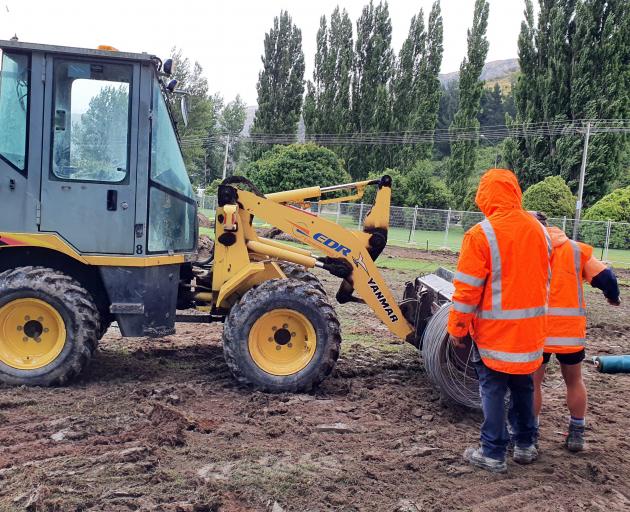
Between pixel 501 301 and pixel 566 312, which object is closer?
pixel 501 301

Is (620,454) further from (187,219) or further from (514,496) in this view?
(187,219)

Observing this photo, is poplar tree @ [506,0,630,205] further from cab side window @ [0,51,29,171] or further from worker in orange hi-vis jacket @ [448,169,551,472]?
cab side window @ [0,51,29,171]

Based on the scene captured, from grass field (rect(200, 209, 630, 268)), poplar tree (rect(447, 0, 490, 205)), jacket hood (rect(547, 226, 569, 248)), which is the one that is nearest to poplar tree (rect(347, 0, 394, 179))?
poplar tree (rect(447, 0, 490, 205))

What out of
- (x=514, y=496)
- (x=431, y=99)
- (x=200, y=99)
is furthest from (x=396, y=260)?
(x=200, y=99)

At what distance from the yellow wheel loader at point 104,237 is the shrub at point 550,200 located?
24.0 metres

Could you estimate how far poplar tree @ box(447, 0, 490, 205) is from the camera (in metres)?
40.9

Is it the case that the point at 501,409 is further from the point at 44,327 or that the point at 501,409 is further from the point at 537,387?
the point at 44,327

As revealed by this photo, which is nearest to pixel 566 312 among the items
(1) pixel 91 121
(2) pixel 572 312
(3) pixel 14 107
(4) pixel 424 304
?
(2) pixel 572 312

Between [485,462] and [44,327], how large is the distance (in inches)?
145

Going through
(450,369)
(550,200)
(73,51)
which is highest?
(73,51)

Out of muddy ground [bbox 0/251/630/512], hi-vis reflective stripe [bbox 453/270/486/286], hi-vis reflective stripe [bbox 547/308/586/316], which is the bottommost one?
muddy ground [bbox 0/251/630/512]

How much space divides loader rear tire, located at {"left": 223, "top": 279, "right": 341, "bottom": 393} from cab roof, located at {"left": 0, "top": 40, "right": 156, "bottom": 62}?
2.19 m

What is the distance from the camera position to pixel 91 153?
5.51 m

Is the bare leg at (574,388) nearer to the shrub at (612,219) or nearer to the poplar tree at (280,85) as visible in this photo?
the shrub at (612,219)
